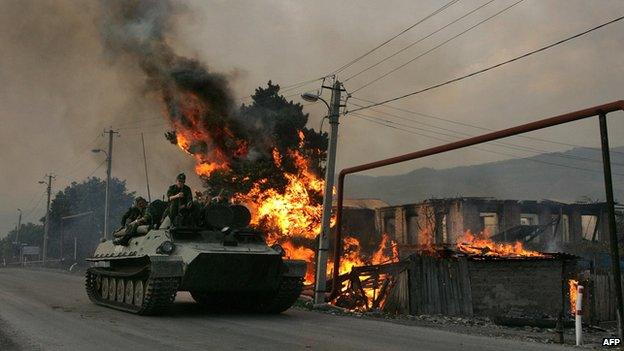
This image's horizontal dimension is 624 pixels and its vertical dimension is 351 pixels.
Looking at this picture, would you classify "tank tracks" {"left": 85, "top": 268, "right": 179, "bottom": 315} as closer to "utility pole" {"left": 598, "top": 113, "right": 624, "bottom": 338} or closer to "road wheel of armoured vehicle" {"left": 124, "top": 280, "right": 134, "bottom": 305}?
"road wheel of armoured vehicle" {"left": 124, "top": 280, "right": 134, "bottom": 305}

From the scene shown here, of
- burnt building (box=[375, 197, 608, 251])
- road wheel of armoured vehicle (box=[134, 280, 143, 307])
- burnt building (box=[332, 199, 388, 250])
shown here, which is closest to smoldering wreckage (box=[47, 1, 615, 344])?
road wheel of armoured vehicle (box=[134, 280, 143, 307])

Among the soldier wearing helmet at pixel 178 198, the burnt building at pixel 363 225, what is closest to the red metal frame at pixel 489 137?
the soldier wearing helmet at pixel 178 198

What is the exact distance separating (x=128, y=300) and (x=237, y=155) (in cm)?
1485

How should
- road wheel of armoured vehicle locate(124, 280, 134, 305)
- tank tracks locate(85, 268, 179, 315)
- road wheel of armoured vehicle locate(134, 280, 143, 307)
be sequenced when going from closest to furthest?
tank tracks locate(85, 268, 179, 315)
road wheel of armoured vehicle locate(134, 280, 143, 307)
road wheel of armoured vehicle locate(124, 280, 134, 305)

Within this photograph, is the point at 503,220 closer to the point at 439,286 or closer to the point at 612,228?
the point at 439,286

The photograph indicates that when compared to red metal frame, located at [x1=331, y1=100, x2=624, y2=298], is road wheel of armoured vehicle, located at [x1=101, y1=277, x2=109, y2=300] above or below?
below

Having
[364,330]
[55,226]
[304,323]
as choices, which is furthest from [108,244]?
[55,226]

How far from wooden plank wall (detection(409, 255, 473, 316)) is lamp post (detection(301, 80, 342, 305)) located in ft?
8.29

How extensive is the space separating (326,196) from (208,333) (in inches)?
301

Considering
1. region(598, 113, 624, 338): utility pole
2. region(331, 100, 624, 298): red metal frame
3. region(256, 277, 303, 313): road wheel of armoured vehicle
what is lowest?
region(256, 277, 303, 313): road wheel of armoured vehicle

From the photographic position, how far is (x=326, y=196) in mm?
16469

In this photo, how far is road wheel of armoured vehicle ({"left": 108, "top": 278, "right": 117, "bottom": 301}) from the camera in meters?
14.1

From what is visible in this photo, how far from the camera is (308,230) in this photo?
28.7m

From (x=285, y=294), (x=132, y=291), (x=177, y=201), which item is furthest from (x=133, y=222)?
(x=285, y=294)
